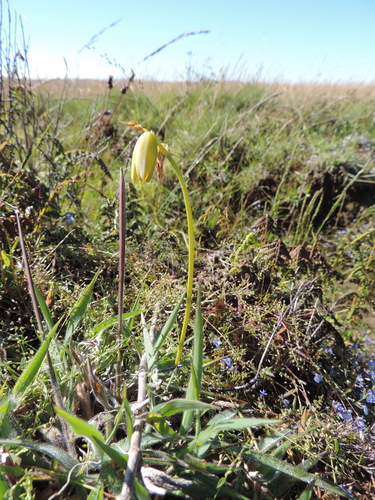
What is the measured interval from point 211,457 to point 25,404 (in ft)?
1.69

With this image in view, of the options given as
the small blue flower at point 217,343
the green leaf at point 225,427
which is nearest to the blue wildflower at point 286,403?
the small blue flower at point 217,343

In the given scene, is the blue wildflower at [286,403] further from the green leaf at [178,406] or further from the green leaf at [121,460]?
the green leaf at [121,460]

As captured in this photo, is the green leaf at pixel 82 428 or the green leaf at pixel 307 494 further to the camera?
the green leaf at pixel 307 494

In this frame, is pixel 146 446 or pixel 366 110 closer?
pixel 146 446

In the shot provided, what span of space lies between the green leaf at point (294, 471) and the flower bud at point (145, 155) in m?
0.71

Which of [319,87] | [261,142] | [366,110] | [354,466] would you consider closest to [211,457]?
[354,466]

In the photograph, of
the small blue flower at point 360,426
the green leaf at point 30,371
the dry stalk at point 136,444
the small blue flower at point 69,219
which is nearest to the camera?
the dry stalk at point 136,444

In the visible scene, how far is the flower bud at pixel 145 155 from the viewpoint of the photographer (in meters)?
0.82

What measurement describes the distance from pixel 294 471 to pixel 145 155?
2.66 feet

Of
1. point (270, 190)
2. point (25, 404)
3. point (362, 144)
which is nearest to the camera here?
point (25, 404)

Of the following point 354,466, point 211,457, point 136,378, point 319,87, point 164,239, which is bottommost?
point 354,466

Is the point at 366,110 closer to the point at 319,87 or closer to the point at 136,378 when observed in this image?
the point at 319,87

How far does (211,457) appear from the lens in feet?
3.26

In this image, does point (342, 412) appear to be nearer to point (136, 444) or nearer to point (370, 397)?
point (370, 397)
